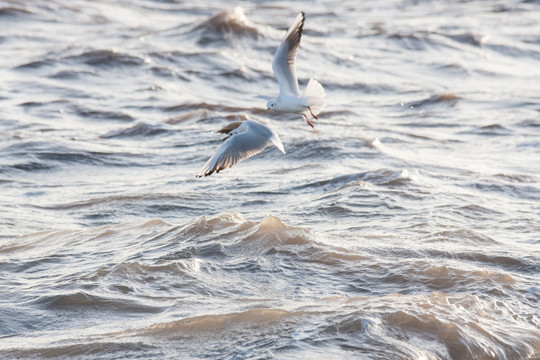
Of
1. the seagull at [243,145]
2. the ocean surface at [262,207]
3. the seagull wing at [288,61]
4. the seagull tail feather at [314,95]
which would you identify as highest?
the seagull wing at [288,61]

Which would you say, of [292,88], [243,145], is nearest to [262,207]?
[292,88]

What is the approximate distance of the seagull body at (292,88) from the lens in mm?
6305

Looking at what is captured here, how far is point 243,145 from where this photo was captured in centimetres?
555

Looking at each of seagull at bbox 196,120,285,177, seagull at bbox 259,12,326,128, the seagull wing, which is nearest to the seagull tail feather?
seagull at bbox 259,12,326,128

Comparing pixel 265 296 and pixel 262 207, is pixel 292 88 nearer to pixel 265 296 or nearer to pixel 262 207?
pixel 262 207

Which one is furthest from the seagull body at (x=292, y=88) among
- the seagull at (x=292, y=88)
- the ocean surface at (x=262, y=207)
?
the ocean surface at (x=262, y=207)

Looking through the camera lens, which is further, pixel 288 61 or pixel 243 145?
pixel 288 61

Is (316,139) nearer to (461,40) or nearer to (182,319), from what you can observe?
(182,319)

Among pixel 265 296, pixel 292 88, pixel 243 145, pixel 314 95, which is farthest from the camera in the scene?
pixel 292 88

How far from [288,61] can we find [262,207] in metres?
1.41

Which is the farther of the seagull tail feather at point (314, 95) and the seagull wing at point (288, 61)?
the seagull wing at point (288, 61)

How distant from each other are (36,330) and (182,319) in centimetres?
78

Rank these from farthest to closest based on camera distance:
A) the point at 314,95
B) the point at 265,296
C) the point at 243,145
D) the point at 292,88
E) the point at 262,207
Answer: the point at 262,207 → the point at 292,88 → the point at 314,95 → the point at 243,145 → the point at 265,296

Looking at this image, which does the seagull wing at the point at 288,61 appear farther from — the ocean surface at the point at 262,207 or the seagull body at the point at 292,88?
the ocean surface at the point at 262,207
